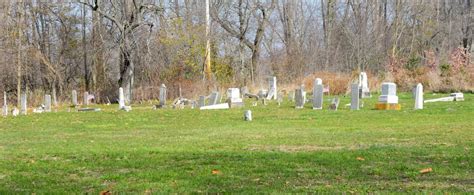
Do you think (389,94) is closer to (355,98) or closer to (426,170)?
(355,98)

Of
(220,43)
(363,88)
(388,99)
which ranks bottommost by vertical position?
(388,99)

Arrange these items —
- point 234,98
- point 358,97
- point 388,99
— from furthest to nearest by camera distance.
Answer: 1. point 234,98
2. point 358,97
3. point 388,99

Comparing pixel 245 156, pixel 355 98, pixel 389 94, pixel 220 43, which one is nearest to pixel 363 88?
pixel 355 98

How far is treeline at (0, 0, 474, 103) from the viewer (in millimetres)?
36781

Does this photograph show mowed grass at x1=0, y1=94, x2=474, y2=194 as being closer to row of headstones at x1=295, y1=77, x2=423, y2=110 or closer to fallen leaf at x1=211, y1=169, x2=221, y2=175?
fallen leaf at x1=211, y1=169, x2=221, y2=175

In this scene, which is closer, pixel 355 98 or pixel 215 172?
pixel 215 172

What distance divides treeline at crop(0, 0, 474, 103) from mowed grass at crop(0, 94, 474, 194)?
1893cm

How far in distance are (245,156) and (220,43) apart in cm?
3686

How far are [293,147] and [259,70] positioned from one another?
123ft

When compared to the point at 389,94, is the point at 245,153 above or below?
below

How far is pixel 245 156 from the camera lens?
966 centimetres

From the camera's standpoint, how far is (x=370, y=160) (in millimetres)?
8938

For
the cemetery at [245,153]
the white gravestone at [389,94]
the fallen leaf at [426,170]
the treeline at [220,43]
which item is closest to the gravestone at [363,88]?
the treeline at [220,43]

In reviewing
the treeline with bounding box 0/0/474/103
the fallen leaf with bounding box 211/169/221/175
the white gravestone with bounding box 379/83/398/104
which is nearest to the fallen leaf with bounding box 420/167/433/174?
the fallen leaf with bounding box 211/169/221/175
